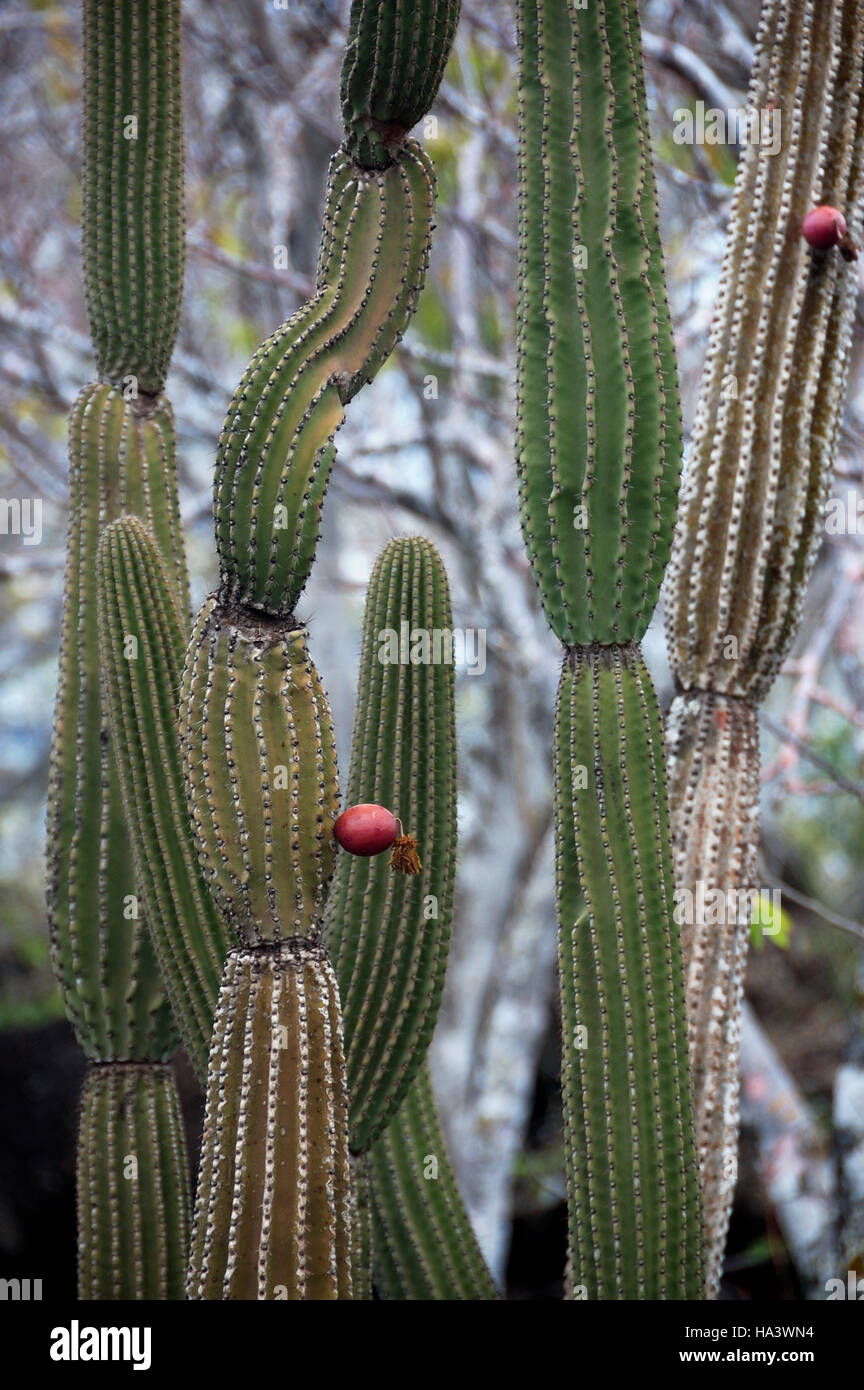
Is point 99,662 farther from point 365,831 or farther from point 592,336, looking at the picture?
point 592,336

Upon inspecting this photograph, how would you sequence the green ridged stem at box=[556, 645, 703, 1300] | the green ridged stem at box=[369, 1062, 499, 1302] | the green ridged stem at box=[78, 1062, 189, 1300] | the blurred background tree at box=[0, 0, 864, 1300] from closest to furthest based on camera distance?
the green ridged stem at box=[556, 645, 703, 1300] → the green ridged stem at box=[78, 1062, 189, 1300] → the green ridged stem at box=[369, 1062, 499, 1302] → the blurred background tree at box=[0, 0, 864, 1300]

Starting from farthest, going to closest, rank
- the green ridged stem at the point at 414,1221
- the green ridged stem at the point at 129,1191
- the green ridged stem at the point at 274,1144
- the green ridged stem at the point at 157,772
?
the green ridged stem at the point at 414,1221 → the green ridged stem at the point at 129,1191 → the green ridged stem at the point at 157,772 → the green ridged stem at the point at 274,1144

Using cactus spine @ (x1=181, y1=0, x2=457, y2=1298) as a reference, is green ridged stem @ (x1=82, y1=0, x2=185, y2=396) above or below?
above

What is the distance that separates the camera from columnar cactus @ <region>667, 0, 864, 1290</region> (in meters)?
2.65

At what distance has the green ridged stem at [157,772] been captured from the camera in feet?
7.75

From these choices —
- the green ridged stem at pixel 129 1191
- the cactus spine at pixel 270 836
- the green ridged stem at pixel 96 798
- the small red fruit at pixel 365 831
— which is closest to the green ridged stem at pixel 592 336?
the cactus spine at pixel 270 836

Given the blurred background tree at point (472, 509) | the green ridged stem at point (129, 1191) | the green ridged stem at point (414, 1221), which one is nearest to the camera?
the green ridged stem at point (129, 1191)

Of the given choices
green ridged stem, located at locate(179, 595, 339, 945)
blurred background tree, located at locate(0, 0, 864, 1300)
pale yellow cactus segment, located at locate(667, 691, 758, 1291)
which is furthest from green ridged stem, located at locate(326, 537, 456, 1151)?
blurred background tree, located at locate(0, 0, 864, 1300)

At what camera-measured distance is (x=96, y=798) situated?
2689mm

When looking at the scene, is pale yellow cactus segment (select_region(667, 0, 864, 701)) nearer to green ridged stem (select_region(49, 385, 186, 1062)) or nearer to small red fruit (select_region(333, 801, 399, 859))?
small red fruit (select_region(333, 801, 399, 859))

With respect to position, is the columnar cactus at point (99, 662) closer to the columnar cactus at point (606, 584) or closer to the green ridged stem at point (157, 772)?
the green ridged stem at point (157, 772)

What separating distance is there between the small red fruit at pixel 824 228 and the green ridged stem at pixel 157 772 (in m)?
1.46

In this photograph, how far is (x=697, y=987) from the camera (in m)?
2.62

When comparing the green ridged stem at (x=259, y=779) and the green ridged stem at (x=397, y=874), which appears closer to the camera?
the green ridged stem at (x=259, y=779)
